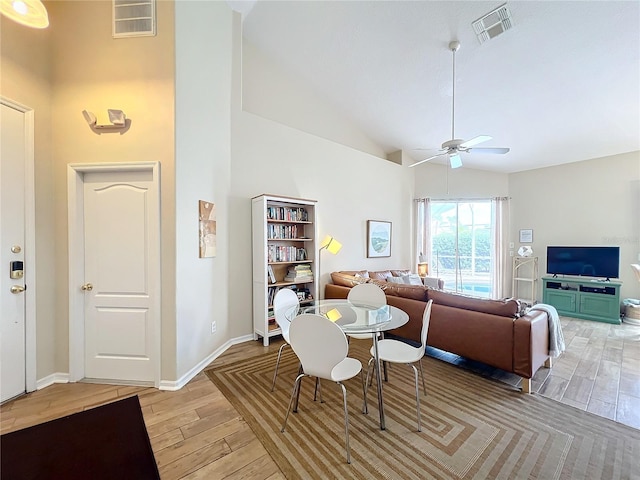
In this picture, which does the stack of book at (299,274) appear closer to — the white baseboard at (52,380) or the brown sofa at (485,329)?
the brown sofa at (485,329)

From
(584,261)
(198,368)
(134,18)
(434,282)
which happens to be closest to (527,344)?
(198,368)

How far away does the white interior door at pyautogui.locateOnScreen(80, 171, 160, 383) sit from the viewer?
100 inches

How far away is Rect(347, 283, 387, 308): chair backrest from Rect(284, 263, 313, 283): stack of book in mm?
1062

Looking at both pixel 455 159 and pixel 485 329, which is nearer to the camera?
pixel 485 329

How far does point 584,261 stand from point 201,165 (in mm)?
6535

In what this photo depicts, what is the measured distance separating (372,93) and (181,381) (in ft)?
14.9

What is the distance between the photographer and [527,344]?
2395 mm

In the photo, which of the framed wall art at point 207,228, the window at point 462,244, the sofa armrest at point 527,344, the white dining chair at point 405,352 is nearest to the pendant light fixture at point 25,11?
the framed wall art at point 207,228

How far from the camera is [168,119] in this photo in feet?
8.23

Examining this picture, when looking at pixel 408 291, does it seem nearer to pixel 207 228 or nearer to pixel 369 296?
pixel 369 296

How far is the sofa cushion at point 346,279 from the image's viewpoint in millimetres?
4145

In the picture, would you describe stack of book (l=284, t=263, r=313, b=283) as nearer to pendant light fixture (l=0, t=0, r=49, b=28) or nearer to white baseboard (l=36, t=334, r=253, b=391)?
white baseboard (l=36, t=334, r=253, b=391)

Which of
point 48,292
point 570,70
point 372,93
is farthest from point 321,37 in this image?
point 48,292

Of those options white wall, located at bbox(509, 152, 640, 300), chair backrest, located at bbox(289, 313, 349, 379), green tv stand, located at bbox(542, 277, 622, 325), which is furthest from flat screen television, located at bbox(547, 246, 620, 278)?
chair backrest, located at bbox(289, 313, 349, 379)
